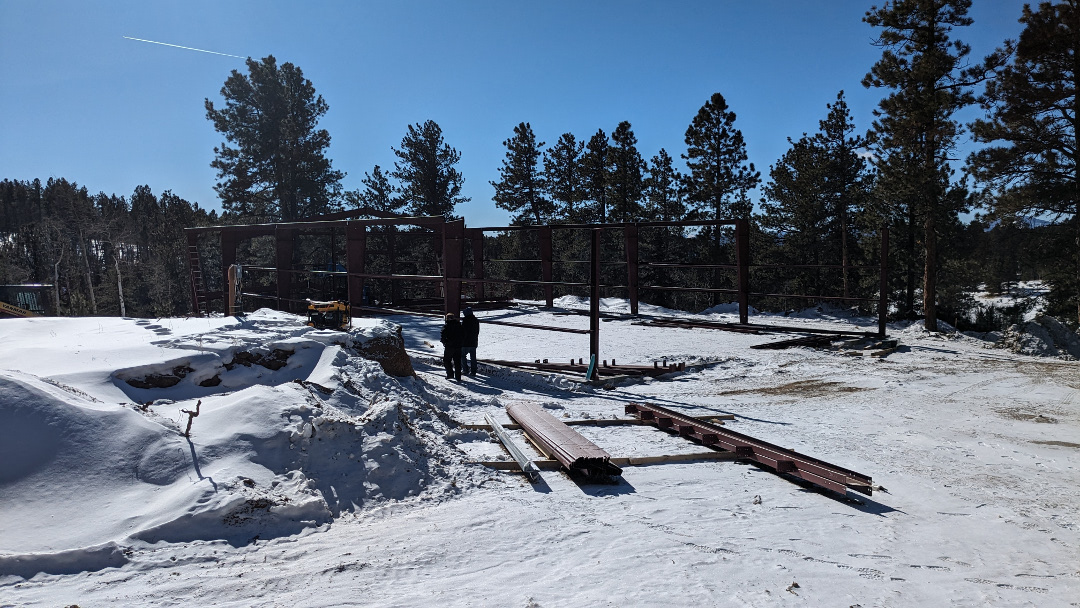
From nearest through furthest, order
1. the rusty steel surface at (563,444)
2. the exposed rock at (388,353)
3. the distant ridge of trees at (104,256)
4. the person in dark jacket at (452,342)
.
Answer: the rusty steel surface at (563,444), the exposed rock at (388,353), the person in dark jacket at (452,342), the distant ridge of trees at (104,256)

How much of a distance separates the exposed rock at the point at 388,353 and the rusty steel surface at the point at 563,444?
170cm

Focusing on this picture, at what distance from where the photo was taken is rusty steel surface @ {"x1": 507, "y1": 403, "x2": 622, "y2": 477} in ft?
18.0

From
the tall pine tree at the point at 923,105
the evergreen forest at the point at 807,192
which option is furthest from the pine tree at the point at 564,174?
the tall pine tree at the point at 923,105

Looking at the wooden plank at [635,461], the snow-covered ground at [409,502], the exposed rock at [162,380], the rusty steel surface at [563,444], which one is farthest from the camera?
the wooden plank at [635,461]

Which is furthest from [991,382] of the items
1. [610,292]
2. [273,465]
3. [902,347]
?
[610,292]

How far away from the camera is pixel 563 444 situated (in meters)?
6.11

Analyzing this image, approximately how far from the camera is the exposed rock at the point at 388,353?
326 inches

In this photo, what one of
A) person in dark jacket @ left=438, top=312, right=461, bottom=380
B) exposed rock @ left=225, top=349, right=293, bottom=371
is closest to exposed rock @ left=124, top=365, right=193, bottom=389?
exposed rock @ left=225, top=349, right=293, bottom=371

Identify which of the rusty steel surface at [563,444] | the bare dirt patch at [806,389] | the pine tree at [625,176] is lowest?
the bare dirt patch at [806,389]

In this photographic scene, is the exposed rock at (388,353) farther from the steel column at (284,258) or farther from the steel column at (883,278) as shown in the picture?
the steel column at (883,278)

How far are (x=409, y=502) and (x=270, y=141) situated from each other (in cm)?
3320

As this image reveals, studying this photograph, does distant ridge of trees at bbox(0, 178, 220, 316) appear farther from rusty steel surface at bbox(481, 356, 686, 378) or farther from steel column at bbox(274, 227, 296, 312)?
rusty steel surface at bbox(481, 356, 686, 378)

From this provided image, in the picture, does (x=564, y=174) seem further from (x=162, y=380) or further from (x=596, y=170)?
(x=162, y=380)

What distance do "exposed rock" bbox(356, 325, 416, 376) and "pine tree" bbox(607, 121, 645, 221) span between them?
26514 mm
